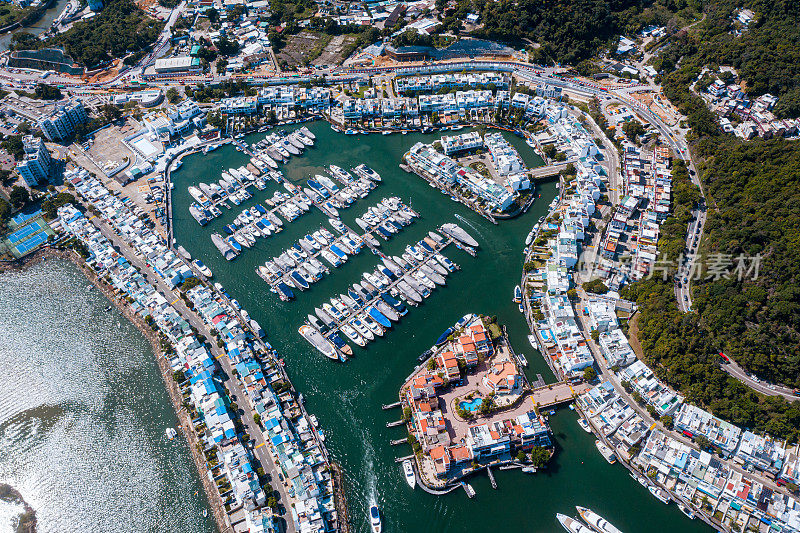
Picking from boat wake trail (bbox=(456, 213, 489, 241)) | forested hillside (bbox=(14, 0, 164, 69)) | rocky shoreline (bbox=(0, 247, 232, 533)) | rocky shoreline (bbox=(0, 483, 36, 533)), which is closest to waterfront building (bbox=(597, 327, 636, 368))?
boat wake trail (bbox=(456, 213, 489, 241))

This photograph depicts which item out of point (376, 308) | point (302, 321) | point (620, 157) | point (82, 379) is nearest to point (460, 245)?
point (376, 308)

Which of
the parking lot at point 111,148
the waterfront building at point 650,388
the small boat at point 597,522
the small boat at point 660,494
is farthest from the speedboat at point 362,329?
the parking lot at point 111,148

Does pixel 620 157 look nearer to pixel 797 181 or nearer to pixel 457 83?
pixel 797 181

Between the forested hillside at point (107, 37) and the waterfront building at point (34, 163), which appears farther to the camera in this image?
the forested hillside at point (107, 37)

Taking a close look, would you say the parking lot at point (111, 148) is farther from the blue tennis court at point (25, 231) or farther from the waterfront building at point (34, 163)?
the blue tennis court at point (25, 231)

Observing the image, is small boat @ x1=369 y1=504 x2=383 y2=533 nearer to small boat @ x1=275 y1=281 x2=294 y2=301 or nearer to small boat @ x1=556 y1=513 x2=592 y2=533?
small boat @ x1=556 y1=513 x2=592 y2=533
